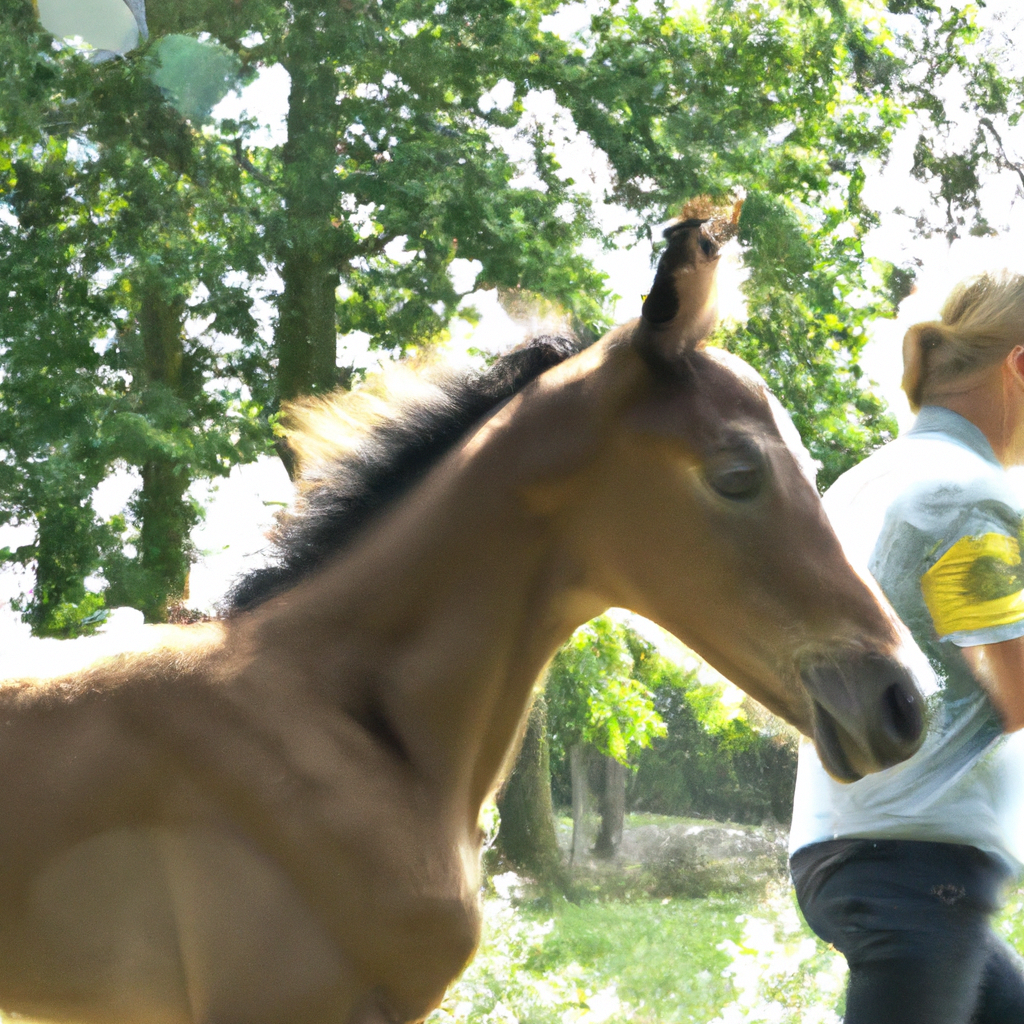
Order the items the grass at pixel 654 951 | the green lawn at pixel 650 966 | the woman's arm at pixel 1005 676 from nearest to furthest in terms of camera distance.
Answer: the woman's arm at pixel 1005 676 → the green lawn at pixel 650 966 → the grass at pixel 654 951

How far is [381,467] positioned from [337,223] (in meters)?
4.50

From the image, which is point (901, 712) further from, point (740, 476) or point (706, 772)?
point (706, 772)

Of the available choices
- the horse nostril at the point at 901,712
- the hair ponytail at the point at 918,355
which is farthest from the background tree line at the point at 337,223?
the horse nostril at the point at 901,712

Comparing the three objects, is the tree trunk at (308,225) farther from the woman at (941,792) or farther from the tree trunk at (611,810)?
the woman at (941,792)

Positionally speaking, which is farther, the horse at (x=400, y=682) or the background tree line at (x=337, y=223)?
the background tree line at (x=337, y=223)

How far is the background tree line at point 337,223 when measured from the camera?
5.28 metres

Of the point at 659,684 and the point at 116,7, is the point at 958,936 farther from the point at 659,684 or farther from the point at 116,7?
the point at 116,7

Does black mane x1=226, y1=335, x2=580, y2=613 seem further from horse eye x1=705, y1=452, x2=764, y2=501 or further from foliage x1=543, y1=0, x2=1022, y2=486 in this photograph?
foliage x1=543, y1=0, x2=1022, y2=486

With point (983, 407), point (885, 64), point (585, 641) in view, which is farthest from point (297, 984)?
point (885, 64)

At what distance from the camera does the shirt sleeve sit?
1.42 meters

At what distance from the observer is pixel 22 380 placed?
5371 millimetres

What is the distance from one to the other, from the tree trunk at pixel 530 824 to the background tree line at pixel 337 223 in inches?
4.1

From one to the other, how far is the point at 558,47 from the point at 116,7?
8.53ft

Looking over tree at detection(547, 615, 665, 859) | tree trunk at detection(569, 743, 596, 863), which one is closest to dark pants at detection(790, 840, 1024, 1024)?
tree at detection(547, 615, 665, 859)
